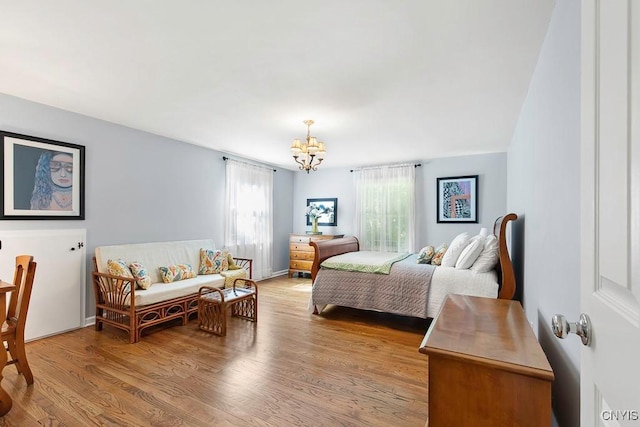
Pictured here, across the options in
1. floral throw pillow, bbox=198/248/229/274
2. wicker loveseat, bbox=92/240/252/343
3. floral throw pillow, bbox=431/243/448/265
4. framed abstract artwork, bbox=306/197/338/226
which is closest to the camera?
wicker loveseat, bbox=92/240/252/343

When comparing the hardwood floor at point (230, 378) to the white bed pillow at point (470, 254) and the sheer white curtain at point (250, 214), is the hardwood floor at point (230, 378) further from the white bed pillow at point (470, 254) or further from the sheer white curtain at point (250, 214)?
the sheer white curtain at point (250, 214)

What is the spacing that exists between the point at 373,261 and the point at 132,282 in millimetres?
2736

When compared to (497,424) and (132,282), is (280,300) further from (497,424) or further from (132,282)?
(497,424)

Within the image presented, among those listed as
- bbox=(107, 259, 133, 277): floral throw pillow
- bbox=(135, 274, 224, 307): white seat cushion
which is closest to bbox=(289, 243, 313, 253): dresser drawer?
bbox=(135, 274, 224, 307): white seat cushion

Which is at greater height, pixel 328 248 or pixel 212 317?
pixel 328 248

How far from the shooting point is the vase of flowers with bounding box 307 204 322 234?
21.5ft

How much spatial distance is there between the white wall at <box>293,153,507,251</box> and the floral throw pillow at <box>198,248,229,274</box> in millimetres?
2783

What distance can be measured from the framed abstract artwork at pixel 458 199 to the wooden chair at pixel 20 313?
18.1ft

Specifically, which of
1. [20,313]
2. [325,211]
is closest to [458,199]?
[325,211]

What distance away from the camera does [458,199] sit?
552 centimetres

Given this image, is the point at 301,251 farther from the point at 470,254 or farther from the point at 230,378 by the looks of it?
the point at 230,378

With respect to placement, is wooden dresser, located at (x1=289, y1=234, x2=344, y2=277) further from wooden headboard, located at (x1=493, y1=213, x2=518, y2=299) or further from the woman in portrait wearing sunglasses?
the woman in portrait wearing sunglasses

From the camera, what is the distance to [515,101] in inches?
118

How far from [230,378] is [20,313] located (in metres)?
1.55
